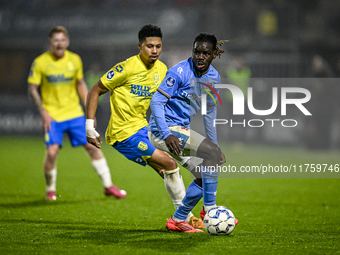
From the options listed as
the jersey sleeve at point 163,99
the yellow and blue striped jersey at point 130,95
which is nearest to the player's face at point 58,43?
the yellow and blue striped jersey at point 130,95

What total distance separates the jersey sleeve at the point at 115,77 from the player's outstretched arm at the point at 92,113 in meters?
0.06

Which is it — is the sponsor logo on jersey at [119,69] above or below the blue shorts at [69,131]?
above

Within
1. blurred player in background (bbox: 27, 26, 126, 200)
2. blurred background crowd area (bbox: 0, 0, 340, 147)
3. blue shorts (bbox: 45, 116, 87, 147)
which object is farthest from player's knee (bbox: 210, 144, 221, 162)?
blurred background crowd area (bbox: 0, 0, 340, 147)

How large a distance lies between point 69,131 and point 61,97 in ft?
1.92

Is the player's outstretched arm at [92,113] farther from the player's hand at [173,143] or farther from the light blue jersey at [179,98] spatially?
the player's hand at [173,143]

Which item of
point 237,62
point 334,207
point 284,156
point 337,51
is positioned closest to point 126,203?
point 334,207

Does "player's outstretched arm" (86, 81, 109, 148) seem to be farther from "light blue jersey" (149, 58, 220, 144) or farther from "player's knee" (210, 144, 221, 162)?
"player's knee" (210, 144, 221, 162)

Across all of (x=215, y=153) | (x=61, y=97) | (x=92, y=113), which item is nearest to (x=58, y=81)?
(x=61, y=97)

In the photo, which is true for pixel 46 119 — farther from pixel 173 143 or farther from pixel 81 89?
pixel 173 143

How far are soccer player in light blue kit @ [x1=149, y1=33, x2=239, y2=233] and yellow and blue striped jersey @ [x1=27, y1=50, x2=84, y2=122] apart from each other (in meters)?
3.19

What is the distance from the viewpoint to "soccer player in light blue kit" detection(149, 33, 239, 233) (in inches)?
188

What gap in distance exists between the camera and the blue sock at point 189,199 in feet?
16.5

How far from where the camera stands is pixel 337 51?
17469 millimetres

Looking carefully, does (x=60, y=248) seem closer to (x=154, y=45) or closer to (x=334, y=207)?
(x=154, y=45)
